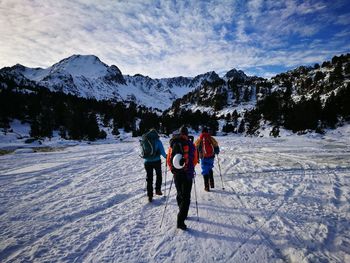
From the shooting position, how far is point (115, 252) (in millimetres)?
4395

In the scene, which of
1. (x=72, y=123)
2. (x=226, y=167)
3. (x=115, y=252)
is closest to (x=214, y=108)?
(x=72, y=123)

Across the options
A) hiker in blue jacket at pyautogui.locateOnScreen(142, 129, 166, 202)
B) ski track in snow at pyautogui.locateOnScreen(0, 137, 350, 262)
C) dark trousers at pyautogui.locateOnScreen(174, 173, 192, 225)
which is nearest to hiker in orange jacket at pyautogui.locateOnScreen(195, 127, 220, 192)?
ski track in snow at pyautogui.locateOnScreen(0, 137, 350, 262)

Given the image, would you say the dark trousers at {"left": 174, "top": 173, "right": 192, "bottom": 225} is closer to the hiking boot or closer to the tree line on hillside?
the hiking boot

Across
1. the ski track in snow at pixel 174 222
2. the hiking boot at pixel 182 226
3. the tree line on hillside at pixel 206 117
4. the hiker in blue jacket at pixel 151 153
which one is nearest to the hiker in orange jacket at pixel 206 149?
the ski track in snow at pixel 174 222

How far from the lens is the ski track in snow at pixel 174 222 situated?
4344 mm

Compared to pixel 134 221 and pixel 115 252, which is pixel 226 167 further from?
pixel 115 252

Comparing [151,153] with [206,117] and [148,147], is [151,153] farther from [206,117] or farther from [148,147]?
[206,117]

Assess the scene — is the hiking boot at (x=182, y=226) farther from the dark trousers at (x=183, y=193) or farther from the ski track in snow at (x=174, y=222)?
the ski track in snow at (x=174, y=222)

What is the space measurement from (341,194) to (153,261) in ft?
23.3

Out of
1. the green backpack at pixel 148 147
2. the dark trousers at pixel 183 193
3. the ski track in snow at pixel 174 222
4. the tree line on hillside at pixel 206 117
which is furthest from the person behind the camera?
the tree line on hillside at pixel 206 117

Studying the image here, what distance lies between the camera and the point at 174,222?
5664mm

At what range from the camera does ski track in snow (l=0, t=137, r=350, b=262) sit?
4344mm

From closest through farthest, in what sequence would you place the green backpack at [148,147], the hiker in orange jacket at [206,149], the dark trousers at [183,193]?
the dark trousers at [183,193]
the green backpack at [148,147]
the hiker in orange jacket at [206,149]

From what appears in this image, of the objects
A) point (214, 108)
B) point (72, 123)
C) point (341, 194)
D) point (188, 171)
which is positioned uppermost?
point (214, 108)
